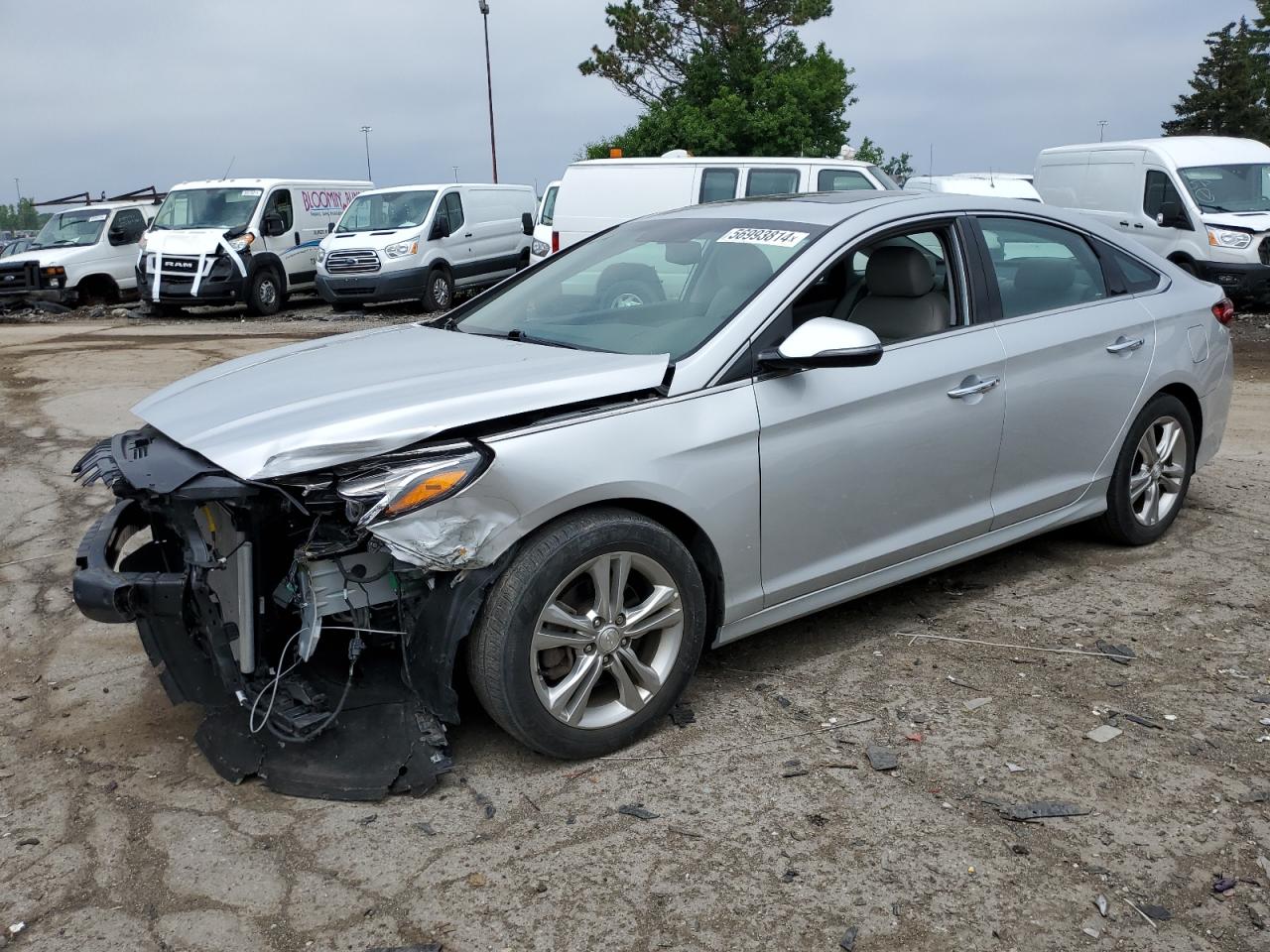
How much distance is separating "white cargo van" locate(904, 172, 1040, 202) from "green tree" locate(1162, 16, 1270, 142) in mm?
31219

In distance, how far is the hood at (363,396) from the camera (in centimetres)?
308

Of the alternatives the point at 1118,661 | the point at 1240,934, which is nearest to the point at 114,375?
the point at 1118,661

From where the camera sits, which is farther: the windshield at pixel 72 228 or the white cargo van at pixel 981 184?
the windshield at pixel 72 228

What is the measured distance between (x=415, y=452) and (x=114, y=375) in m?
9.13

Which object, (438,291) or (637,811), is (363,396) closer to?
(637,811)

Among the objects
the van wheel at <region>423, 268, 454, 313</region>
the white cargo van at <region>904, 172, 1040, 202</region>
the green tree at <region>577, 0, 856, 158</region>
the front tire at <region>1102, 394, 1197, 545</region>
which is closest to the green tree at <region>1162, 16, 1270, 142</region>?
the green tree at <region>577, 0, 856, 158</region>

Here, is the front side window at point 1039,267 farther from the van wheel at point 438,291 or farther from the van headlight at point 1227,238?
the van wheel at point 438,291

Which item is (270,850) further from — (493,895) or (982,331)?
(982,331)

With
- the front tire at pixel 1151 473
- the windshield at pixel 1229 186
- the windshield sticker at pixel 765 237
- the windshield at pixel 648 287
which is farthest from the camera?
the windshield at pixel 1229 186

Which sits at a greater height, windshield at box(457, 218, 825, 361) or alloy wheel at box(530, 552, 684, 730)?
windshield at box(457, 218, 825, 361)

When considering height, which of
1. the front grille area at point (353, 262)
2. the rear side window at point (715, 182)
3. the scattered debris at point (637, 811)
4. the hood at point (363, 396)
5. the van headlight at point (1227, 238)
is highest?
the rear side window at point (715, 182)

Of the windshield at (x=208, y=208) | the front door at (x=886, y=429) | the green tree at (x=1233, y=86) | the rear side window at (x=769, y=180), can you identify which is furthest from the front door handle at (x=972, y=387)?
the green tree at (x=1233, y=86)

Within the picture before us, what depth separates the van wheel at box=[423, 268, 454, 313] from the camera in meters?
18.0

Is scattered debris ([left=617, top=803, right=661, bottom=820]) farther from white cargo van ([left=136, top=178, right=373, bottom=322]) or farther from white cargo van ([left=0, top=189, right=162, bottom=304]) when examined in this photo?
white cargo van ([left=0, top=189, right=162, bottom=304])
